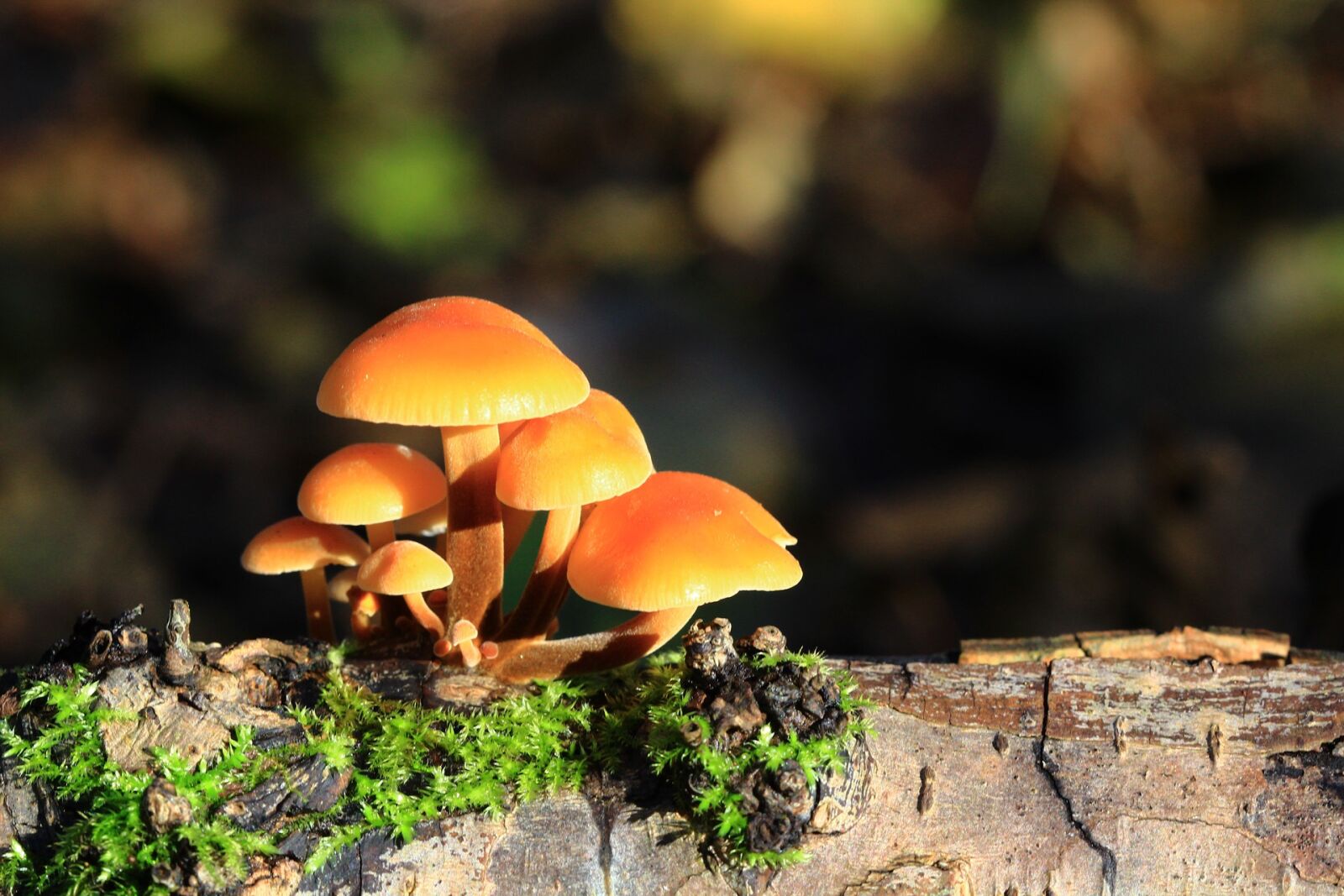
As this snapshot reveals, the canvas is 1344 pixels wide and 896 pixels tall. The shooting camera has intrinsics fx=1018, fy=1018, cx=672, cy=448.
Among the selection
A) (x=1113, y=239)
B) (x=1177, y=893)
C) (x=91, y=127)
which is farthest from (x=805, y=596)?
(x=91, y=127)

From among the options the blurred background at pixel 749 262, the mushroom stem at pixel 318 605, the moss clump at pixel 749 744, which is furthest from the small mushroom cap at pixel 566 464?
the blurred background at pixel 749 262

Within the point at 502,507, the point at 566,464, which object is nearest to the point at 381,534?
the point at 502,507

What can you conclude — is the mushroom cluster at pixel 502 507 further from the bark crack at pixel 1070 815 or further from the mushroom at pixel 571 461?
the bark crack at pixel 1070 815

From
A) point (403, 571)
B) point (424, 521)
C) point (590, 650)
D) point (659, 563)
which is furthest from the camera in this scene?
point (424, 521)

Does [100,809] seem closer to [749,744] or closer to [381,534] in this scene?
[381,534]

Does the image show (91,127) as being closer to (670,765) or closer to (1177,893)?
(670,765)

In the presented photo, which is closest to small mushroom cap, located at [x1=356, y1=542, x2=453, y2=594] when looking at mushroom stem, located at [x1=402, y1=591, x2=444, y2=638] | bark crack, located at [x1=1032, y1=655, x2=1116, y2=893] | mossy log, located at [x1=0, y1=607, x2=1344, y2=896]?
mushroom stem, located at [x1=402, y1=591, x2=444, y2=638]
